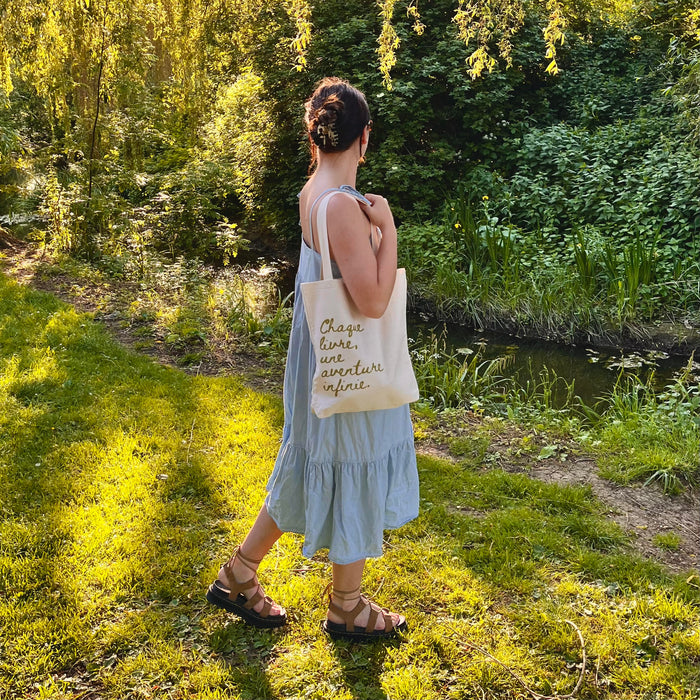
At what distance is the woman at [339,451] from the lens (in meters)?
1.78

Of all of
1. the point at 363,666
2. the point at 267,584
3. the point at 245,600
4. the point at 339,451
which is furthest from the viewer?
the point at 267,584

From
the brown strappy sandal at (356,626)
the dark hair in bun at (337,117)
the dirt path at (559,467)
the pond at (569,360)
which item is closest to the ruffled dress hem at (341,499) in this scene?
the brown strappy sandal at (356,626)

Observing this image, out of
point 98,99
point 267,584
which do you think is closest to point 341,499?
point 267,584

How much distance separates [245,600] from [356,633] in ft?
1.32

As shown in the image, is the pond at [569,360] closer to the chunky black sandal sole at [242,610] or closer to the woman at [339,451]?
the woman at [339,451]

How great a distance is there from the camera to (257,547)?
2213mm

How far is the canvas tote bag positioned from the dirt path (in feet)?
5.26

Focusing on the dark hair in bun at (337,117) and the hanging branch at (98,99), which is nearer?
the dark hair in bun at (337,117)

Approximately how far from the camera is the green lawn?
205 centimetres

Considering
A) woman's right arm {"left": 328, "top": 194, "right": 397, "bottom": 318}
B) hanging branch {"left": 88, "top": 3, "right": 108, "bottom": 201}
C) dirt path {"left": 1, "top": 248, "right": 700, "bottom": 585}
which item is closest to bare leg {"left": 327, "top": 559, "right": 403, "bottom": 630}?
woman's right arm {"left": 328, "top": 194, "right": 397, "bottom": 318}

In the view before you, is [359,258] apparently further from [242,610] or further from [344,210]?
[242,610]

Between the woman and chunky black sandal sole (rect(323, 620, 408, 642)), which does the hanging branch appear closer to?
the woman

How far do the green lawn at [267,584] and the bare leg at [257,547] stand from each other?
136 mm

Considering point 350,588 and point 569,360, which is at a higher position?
point 350,588
